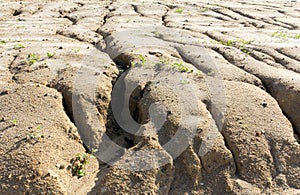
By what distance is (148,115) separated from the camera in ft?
11.3

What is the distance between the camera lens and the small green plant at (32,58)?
4239 millimetres

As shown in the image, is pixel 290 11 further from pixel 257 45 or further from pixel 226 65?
pixel 226 65

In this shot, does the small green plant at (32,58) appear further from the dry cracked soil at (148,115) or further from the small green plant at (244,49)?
the small green plant at (244,49)

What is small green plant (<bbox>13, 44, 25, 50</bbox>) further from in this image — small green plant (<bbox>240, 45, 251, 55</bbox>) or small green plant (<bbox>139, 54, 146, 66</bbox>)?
small green plant (<bbox>240, 45, 251, 55</bbox>)

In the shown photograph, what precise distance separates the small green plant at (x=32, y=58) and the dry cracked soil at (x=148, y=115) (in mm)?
28

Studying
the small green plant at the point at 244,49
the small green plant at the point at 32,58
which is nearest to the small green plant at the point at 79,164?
the small green plant at the point at 32,58

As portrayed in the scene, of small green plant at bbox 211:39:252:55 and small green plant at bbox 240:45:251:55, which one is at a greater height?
small green plant at bbox 240:45:251:55

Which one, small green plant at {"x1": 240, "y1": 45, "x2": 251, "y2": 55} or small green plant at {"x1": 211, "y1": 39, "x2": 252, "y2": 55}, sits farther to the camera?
small green plant at {"x1": 211, "y1": 39, "x2": 252, "y2": 55}

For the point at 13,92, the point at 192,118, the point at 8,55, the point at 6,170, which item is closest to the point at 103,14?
the point at 8,55

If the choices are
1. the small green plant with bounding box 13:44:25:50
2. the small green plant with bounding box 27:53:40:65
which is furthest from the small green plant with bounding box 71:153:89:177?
the small green plant with bounding box 13:44:25:50

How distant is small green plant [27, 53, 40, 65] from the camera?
4.24 meters

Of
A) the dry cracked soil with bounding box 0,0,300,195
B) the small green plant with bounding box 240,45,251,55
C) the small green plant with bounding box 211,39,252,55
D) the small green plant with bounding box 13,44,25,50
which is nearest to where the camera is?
the dry cracked soil with bounding box 0,0,300,195

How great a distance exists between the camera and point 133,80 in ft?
12.8

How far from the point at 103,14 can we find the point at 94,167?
4921 mm
